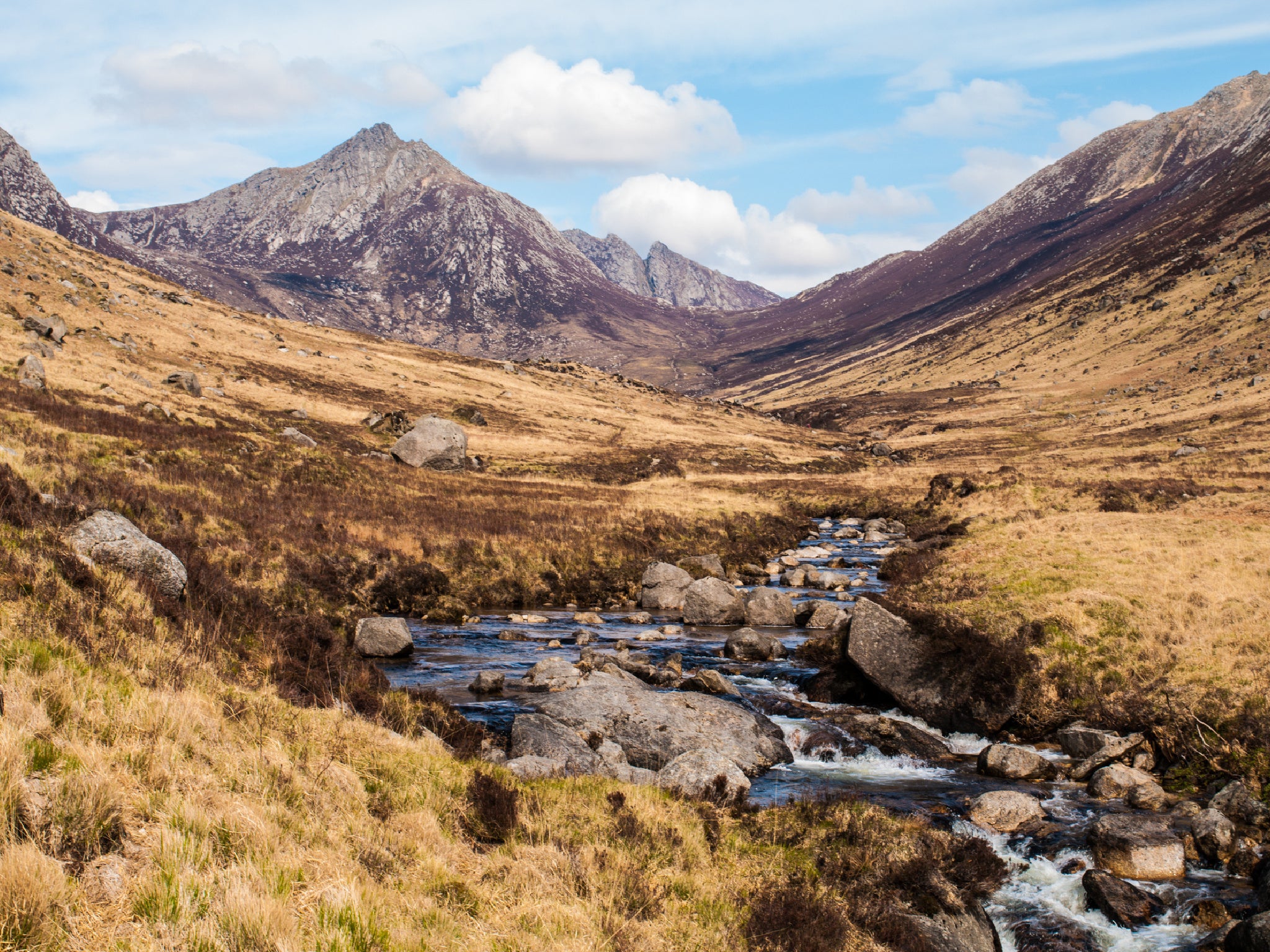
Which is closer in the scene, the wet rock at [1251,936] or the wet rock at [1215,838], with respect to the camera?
the wet rock at [1251,936]

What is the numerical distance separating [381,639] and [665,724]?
33.1 feet

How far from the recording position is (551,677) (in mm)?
19562

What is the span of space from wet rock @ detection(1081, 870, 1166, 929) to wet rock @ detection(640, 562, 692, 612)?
20586mm

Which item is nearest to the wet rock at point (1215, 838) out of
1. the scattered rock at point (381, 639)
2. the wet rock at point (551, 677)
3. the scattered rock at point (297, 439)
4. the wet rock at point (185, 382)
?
the wet rock at point (551, 677)

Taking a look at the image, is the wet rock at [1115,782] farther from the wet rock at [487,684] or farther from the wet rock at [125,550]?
the wet rock at [125,550]

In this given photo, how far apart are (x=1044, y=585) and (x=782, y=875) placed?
644 inches

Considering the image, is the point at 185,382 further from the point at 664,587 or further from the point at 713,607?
the point at 713,607

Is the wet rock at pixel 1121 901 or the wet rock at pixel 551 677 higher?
the wet rock at pixel 1121 901

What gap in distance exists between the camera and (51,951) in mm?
4758

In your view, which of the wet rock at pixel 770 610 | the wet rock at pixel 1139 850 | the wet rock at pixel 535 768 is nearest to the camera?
the wet rock at pixel 1139 850

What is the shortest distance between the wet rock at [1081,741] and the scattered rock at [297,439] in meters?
44.1

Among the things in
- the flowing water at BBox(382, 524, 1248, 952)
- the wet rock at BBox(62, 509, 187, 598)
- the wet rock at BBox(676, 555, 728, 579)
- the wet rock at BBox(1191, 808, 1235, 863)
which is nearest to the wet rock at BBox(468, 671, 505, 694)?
the flowing water at BBox(382, 524, 1248, 952)

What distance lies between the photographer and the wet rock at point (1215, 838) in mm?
10953

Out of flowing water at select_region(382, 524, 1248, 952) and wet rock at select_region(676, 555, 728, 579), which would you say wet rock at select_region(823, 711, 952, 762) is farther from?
wet rock at select_region(676, 555, 728, 579)
